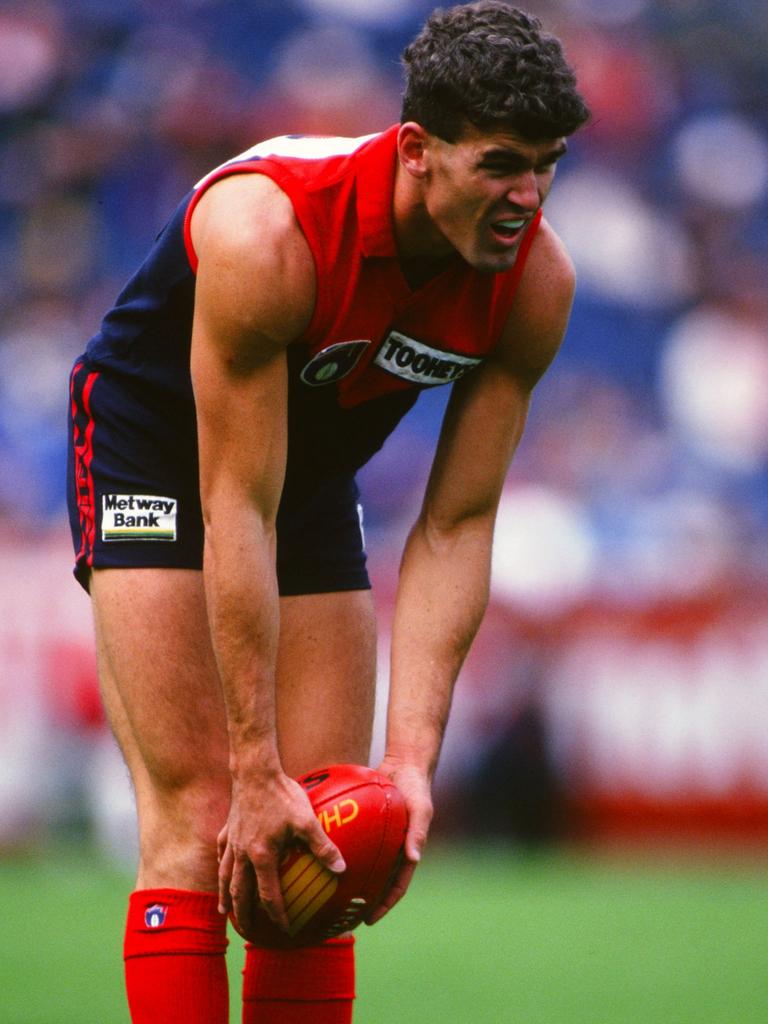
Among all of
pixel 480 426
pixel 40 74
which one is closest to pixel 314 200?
pixel 480 426

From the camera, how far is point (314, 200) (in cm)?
A: 308

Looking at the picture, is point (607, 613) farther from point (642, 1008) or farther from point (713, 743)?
point (642, 1008)

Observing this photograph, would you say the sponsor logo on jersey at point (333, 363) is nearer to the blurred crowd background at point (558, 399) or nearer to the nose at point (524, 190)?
the nose at point (524, 190)

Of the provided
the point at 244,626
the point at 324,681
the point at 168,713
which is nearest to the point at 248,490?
the point at 244,626

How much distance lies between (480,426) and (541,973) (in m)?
3.02

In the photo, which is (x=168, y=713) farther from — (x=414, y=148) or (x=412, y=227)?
(x=414, y=148)

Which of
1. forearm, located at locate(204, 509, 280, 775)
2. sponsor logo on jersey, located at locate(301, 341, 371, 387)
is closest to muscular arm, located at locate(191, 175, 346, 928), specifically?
forearm, located at locate(204, 509, 280, 775)

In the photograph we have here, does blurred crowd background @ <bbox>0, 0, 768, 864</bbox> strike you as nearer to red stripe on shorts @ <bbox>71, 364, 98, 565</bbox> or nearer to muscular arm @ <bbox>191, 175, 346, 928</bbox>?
red stripe on shorts @ <bbox>71, 364, 98, 565</bbox>

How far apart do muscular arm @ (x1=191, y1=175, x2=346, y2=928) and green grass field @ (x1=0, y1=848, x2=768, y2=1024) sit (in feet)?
6.76

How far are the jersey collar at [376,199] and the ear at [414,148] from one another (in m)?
0.04

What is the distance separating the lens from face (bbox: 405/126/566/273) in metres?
2.94

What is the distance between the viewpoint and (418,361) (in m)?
3.30

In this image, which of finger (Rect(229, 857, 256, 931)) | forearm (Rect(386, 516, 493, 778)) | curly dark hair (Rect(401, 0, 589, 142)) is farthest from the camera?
forearm (Rect(386, 516, 493, 778))

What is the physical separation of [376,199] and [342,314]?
212 millimetres
